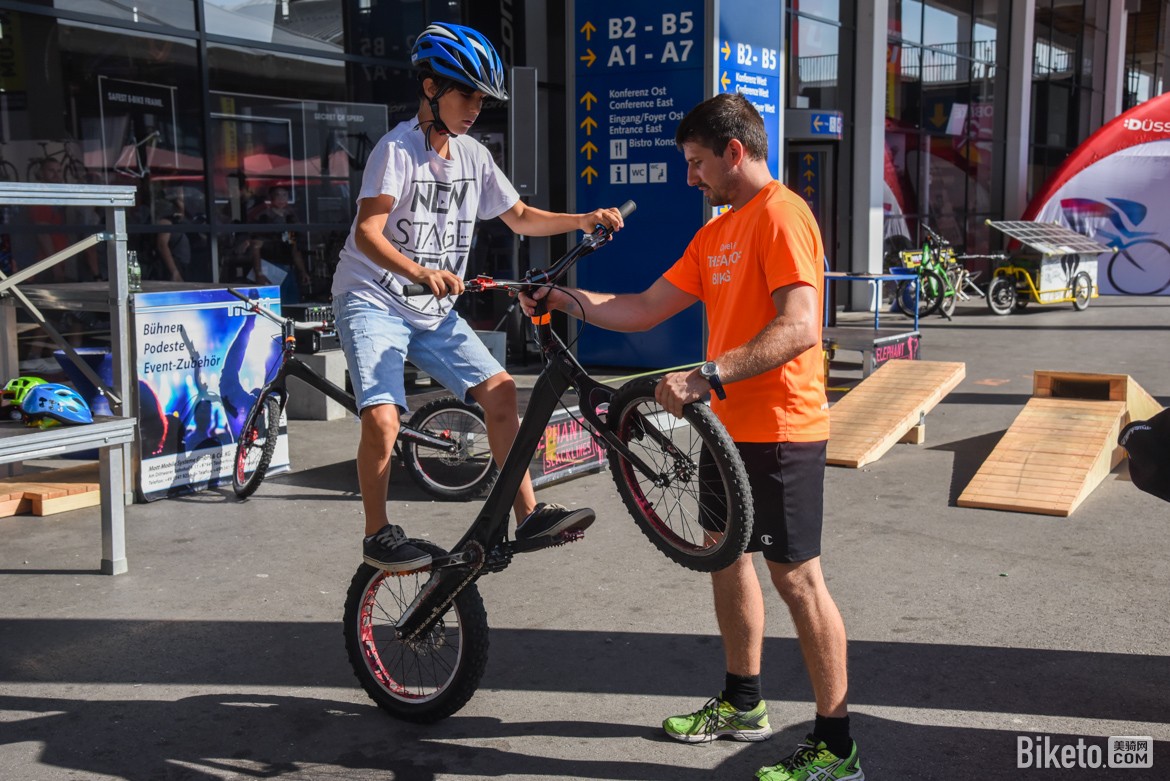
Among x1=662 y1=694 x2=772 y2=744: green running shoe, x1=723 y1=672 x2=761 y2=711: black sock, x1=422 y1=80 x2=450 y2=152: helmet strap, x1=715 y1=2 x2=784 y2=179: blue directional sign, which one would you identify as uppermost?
x1=715 y1=2 x2=784 y2=179: blue directional sign

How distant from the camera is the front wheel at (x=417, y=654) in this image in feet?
12.7

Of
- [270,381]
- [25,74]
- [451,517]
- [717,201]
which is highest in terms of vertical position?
[25,74]

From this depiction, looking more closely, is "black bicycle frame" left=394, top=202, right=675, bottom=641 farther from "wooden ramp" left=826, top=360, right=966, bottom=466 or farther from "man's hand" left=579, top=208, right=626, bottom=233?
"wooden ramp" left=826, top=360, right=966, bottom=466

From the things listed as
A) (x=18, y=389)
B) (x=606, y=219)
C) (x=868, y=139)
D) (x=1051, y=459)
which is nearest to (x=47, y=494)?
(x=18, y=389)

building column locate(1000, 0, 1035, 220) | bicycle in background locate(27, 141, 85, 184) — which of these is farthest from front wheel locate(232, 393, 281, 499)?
building column locate(1000, 0, 1035, 220)

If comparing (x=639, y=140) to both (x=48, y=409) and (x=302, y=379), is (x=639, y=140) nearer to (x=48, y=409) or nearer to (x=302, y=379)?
(x=302, y=379)

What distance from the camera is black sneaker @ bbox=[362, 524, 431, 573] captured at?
3885 millimetres

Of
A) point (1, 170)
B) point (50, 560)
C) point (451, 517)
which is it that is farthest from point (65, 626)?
point (1, 170)

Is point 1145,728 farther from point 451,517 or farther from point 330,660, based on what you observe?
point 451,517

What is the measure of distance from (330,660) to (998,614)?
274cm

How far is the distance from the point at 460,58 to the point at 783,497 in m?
1.92

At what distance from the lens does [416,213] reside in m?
4.47

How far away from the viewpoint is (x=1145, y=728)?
3.88 m

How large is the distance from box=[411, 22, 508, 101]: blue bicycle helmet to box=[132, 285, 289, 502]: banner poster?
3.48 m
